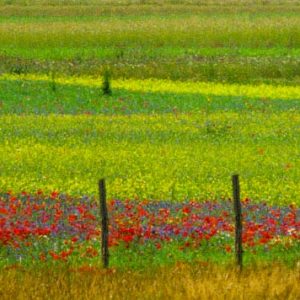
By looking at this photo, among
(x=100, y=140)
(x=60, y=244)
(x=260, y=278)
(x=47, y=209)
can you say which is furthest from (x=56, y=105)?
(x=260, y=278)

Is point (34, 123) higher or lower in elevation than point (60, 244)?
higher

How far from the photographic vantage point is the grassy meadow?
1389 cm

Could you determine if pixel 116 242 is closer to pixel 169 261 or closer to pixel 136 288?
pixel 169 261

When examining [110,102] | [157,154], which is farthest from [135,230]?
[110,102]

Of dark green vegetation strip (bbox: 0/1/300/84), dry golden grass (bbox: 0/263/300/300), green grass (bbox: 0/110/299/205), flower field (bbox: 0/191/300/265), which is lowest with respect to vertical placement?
dry golden grass (bbox: 0/263/300/300)

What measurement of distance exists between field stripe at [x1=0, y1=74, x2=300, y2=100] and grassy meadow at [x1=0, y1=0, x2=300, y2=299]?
89mm

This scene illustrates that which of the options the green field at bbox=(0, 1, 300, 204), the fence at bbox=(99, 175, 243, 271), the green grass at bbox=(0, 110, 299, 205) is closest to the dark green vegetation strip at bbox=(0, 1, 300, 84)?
the green field at bbox=(0, 1, 300, 204)

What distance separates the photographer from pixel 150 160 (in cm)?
2486

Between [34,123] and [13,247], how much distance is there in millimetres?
15130

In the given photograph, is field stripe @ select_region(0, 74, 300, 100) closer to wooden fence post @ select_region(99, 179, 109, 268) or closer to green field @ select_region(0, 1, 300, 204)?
green field @ select_region(0, 1, 300, 204)

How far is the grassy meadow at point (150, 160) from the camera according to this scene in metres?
13.9

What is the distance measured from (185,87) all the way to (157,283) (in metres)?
27.2

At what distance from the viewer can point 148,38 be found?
184ft

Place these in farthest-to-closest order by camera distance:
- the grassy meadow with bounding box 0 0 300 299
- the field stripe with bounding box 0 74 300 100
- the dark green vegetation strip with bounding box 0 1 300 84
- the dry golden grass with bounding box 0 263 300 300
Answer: the dark green vegetation strip with bounding box 0 1 300 84 → the field stripe with bounding box 0 74 300 100 → the grassy meadow with bounding box 0 0 300 299 → the dry golden grass with bounding box 0 263 300 300
